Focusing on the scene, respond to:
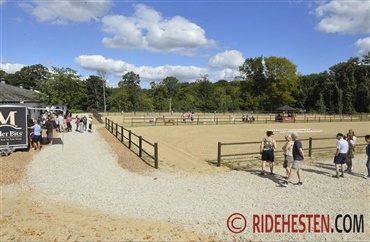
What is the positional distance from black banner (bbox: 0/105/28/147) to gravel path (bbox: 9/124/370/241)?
2.84 m

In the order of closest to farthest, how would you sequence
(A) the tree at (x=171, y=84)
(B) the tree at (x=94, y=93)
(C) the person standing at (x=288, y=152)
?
(C) the person standing at (x=288, y=152) < (B) the tree at (x=94, y=93) < (A) the tree at (x=171, y=84)

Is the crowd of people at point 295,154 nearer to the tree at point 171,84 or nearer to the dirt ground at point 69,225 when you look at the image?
the dirt ground at point 69,225

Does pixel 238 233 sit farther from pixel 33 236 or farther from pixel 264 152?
pixel 264 152

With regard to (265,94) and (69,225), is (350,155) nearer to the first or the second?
(69,225)

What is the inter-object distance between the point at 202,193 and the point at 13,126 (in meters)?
10.3

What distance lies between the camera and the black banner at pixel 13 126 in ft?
42.8

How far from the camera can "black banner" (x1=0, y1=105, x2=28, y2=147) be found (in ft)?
42.8

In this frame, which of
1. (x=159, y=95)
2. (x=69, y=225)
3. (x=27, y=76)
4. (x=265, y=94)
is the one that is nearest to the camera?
(x=69, y=225)

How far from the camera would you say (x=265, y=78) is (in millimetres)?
73875

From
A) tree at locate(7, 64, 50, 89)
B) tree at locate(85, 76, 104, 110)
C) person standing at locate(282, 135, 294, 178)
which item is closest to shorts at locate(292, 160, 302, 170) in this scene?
person standing at locate(282, 135, 294, 178)

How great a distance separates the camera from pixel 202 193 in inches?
305

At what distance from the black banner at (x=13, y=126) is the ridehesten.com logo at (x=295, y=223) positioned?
11.4 metres

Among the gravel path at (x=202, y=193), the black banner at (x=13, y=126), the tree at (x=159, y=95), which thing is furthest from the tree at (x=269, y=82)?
the black banner at (x=13, y=126)

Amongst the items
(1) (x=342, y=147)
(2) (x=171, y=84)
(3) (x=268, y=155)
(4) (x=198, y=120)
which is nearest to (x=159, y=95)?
(2) (x=171, y=84)
